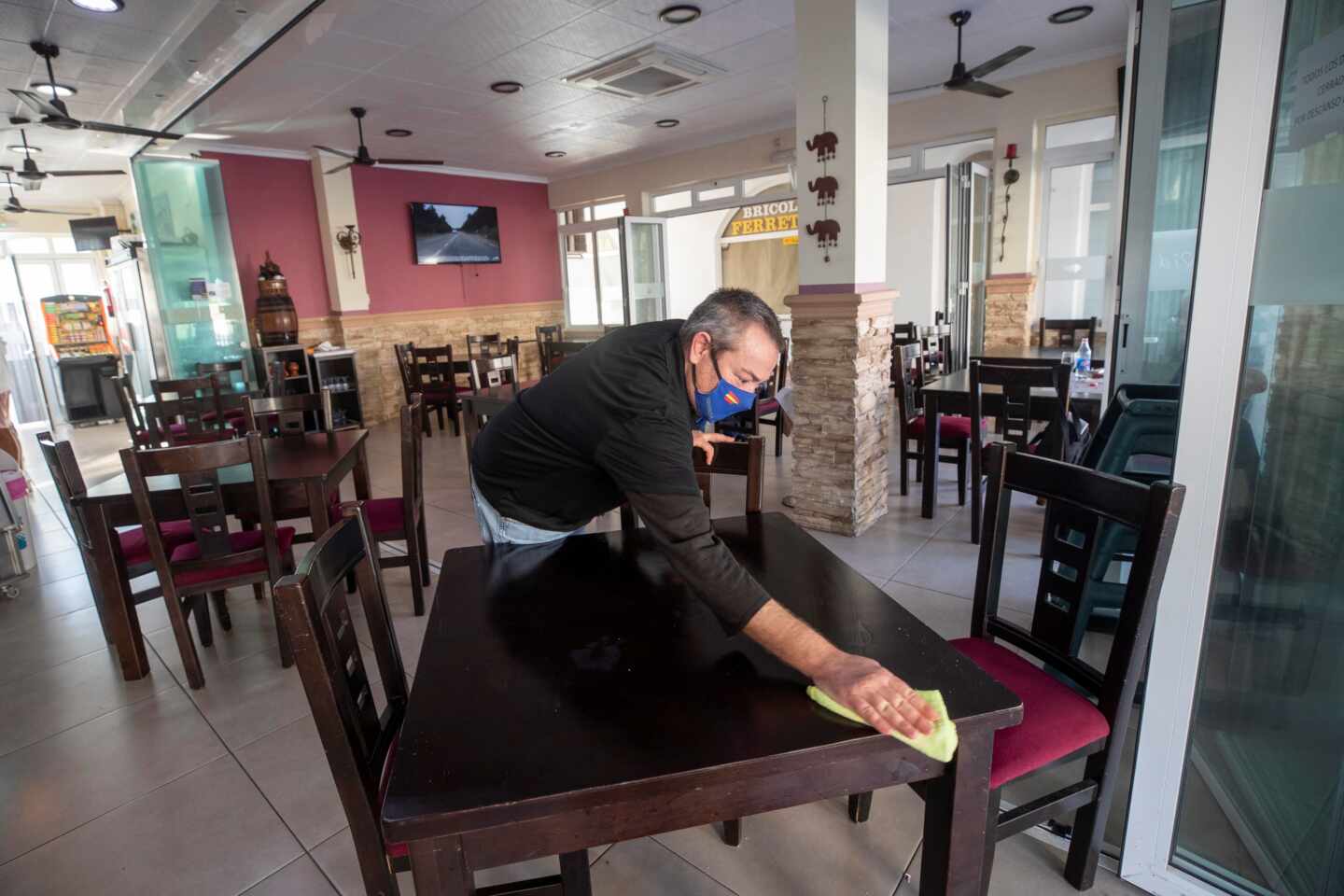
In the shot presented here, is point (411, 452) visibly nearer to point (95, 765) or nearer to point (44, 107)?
point (95, 765)

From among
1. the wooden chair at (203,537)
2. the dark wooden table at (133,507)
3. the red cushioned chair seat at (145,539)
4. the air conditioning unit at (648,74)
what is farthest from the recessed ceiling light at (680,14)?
the red cushioned chair seat at (145,539)

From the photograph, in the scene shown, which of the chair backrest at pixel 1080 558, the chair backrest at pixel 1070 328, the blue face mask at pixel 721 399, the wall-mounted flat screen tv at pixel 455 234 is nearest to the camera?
the chair backrest at pixel 1080 558

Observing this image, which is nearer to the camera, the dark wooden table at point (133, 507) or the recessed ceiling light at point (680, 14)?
the dark wooden table at point (133, 507)

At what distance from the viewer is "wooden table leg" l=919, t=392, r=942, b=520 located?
11.7 ft

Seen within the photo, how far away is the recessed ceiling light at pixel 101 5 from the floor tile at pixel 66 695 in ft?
11.2

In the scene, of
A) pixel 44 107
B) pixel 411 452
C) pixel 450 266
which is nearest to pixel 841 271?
pixel 411 452

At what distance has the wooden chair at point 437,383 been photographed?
6.32 metres

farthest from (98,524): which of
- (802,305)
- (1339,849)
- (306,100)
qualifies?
(306,100)

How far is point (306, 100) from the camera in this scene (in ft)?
18.0

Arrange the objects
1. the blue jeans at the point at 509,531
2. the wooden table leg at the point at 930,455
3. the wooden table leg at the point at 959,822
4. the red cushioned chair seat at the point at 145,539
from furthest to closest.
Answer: the wooden table leg at the point at 930,455, the red cushioned chair seat at the point at 145,539, the blue jeans at the point at 509,531, the wooden table leg at the point at 959,822

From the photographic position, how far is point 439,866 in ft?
2.76

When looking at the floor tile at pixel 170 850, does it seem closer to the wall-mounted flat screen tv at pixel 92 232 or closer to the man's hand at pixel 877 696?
the man's hand at pixel 877 696

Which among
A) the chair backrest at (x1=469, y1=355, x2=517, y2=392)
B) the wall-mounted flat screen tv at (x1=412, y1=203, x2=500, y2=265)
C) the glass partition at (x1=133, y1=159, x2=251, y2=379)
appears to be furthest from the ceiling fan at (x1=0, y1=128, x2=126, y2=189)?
the chair backrest at (x1=469, y1=355, x2=517, y2=392)

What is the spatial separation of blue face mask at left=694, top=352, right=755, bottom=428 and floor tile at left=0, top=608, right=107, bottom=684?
9.37 ft
